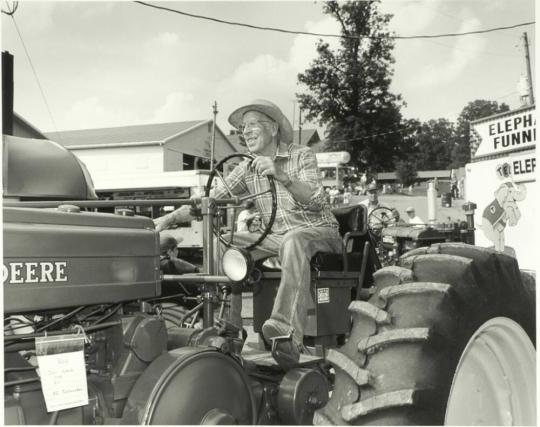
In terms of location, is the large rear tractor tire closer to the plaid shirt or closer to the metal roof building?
the plaid shirt

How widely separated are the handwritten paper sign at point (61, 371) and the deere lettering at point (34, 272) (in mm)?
184

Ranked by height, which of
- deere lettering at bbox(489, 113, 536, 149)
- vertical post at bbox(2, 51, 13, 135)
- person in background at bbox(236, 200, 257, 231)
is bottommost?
person in background at bbox(236, 200, 257, 231)

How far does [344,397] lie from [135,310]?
2.95 feet

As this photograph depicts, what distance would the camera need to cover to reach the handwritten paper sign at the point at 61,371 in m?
1.79

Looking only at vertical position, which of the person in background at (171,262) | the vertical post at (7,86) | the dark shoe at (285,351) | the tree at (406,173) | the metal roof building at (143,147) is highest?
the tree at (406,173)

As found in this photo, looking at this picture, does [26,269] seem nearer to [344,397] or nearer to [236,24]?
[344,397]

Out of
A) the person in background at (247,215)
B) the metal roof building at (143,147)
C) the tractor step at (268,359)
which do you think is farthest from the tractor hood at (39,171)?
the metal roof building at (143,147)

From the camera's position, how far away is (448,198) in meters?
21.5

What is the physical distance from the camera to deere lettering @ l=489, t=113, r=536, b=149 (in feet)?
27.7

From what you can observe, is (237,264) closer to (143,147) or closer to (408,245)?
(408,245)

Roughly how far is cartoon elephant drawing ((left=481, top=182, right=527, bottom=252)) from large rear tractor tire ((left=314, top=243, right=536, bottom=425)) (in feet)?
21.6

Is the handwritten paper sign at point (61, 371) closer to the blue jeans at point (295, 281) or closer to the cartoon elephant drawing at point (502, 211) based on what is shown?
the blue jeans at point (295, 281)

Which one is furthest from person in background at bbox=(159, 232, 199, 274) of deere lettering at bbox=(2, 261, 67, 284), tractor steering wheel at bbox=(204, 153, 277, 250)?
deere lettering at bbox=(2, 261, 67, 284)

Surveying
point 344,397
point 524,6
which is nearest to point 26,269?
point 344,397
